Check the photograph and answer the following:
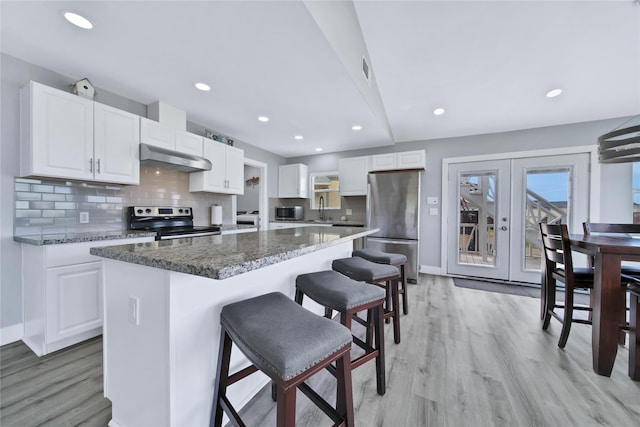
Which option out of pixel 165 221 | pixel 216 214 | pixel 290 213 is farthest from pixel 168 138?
pixel 290 213

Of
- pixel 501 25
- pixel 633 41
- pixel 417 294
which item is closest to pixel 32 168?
pixel 501 25

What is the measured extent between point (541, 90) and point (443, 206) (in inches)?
76.4

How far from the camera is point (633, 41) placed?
185 centimetres

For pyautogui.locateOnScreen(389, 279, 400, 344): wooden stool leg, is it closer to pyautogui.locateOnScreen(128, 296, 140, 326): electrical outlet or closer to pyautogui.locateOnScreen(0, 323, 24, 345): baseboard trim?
pyautogui.locateOnScreen(128, 296, 140, 326): electrical outlet

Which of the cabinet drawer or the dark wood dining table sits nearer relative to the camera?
the dark wood dining table

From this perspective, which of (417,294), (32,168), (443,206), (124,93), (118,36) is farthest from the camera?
(443,206)

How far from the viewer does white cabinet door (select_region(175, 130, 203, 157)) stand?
283 centimetres

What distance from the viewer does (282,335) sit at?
0.81 meters

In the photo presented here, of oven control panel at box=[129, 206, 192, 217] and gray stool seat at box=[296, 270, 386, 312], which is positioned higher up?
oven control panel at box=[129, 206, 192, 217]

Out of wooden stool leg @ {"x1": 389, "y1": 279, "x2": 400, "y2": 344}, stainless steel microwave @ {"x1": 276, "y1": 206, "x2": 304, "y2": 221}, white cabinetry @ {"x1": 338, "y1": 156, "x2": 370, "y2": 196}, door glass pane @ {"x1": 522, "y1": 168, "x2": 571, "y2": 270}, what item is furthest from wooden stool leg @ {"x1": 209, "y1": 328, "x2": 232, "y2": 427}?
door glass pane @ {"x1": 522, "y1": 168, "x2": 571, "y2": 270}

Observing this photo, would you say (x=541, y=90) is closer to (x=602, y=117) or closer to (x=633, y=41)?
(x=633, y=41)

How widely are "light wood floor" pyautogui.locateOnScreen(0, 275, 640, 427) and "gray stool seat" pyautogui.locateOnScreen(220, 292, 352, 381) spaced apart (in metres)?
0.70

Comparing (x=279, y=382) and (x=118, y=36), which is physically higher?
(x=118, y=36)

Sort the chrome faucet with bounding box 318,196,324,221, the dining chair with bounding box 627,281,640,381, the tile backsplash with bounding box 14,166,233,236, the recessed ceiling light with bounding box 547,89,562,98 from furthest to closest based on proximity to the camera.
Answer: the chrome faucet with bounding box 318,196,324,221 < the recessed ceiling light with bounding box 547,89,562,98 < the tile backsplash with bounding box 14,166,233,236 < the dining chair with bounding box 627,281,640,381
